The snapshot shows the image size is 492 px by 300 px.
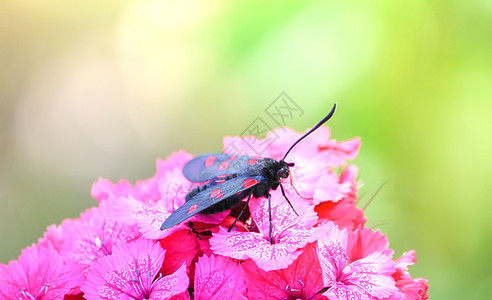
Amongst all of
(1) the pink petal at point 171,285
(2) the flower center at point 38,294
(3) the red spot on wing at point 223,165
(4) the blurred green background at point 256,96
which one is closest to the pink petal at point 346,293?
(1) the pink petal at point 171,285

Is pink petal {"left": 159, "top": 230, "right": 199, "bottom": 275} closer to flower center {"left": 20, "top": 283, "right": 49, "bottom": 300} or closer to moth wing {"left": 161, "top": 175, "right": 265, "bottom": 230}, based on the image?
moth wing {"left": 161, "top": 175, "right": 265, "bottom": 230}

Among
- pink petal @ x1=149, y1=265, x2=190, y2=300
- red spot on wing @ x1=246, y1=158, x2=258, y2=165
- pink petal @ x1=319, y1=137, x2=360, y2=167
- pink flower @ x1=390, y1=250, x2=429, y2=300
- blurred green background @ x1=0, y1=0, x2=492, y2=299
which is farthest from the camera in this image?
blurred green background @ x1=0, y1=0, x2=492, y2=299

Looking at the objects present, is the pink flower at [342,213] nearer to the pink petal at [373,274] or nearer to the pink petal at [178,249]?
the pink petal at [373,274]

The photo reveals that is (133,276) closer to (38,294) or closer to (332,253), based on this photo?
(38,294)

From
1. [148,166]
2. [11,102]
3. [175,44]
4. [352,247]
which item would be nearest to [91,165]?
[148,166]

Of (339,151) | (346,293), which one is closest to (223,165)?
(339,151)

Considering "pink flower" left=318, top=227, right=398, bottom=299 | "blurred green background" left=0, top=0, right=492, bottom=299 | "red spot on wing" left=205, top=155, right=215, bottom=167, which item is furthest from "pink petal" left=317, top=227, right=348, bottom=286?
"blurred green background" left=0, top=0, right=492, bottom=299

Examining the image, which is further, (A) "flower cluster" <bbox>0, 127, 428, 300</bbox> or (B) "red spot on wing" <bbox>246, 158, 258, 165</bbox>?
(B) "red spot on wing" <bbox>246, 158, 258, 165</bbox>

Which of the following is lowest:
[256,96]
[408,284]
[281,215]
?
[408,284]
